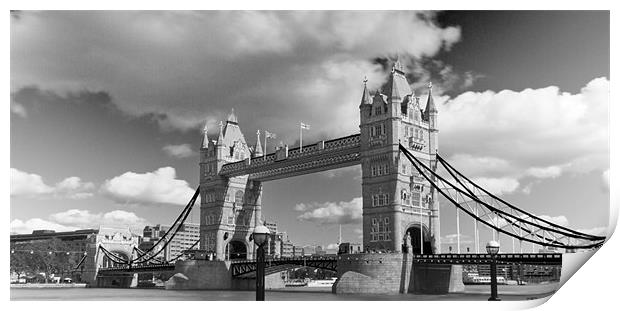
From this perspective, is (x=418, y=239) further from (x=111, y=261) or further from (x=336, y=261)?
(x=111, y=261)

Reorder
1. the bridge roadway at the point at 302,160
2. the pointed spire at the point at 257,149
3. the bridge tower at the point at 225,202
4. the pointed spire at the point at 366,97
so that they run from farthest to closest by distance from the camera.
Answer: the pointed spire at the point at 257,149
the bridge tower at the point at 225,202
the bridge roadway at the point at 302,160
the pointed spire at the point at 366,97

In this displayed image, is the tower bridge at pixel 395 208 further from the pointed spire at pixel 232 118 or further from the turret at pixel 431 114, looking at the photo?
the pointed spire at pixel 232 118

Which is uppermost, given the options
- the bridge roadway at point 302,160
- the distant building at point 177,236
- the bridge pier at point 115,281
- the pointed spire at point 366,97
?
the pointed spire at point 366,97

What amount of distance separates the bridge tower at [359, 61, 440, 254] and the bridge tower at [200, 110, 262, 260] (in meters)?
21.6

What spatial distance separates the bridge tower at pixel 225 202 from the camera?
73938 millimetres

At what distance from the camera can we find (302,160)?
6191 cm

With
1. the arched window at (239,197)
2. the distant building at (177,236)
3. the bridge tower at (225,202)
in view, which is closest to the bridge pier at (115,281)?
the bridge tower at (225,202)

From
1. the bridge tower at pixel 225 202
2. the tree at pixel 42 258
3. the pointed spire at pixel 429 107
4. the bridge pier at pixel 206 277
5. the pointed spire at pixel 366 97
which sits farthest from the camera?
the tree at pixel 42 258

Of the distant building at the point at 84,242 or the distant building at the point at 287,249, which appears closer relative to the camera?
the distant building at the point at 84,242

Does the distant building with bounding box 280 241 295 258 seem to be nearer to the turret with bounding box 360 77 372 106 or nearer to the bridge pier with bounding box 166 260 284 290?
the bridge pier with bounding box 166 260 284 290

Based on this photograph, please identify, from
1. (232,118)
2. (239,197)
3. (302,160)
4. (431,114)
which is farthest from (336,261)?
(232,118)

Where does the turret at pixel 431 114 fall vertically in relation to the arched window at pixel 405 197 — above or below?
above

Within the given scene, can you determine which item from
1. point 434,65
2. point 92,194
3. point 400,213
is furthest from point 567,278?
point 92,194
